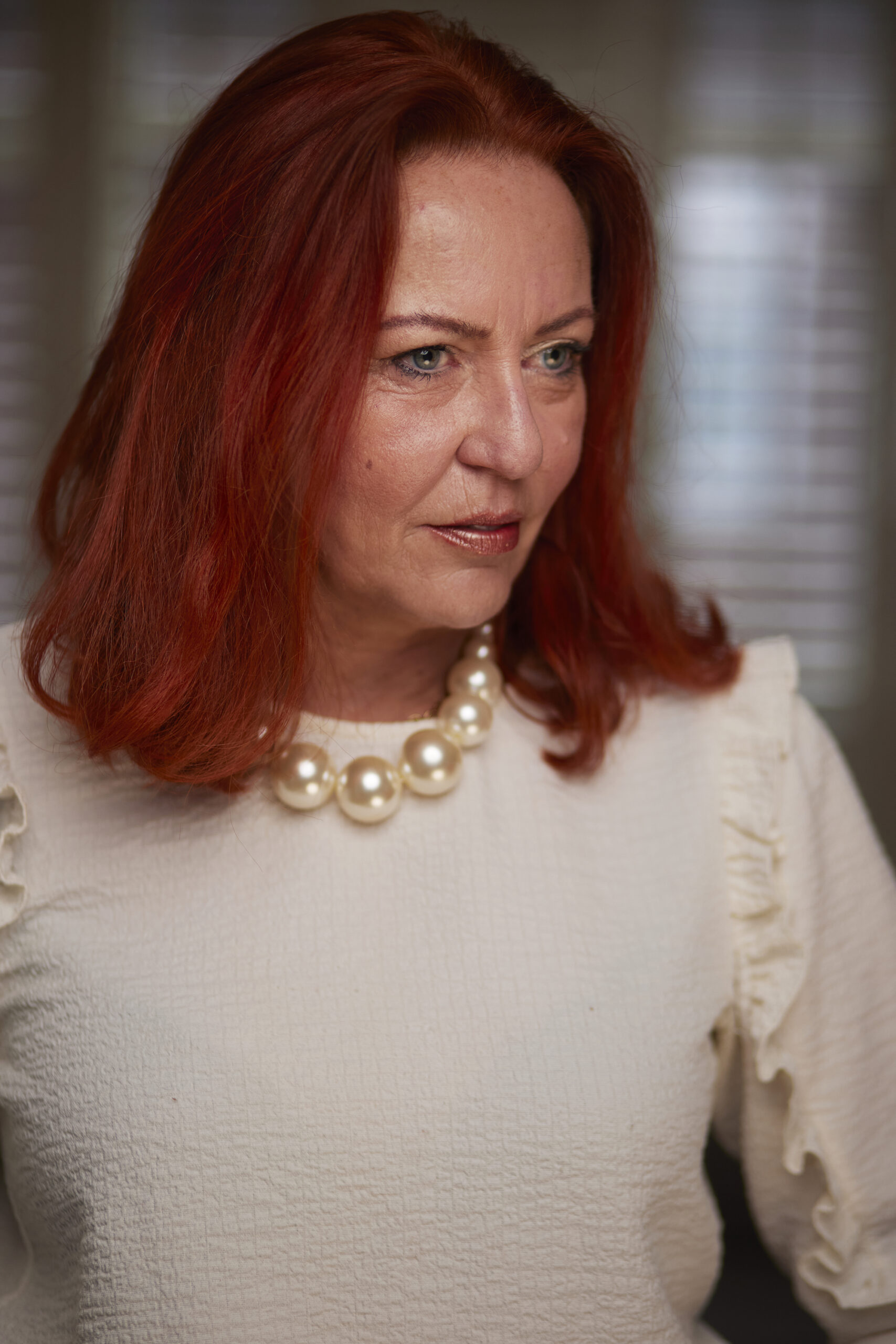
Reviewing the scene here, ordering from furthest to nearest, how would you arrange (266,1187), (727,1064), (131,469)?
(727,1064) → (131,469) → (266,1187)

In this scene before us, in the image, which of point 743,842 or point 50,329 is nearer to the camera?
point 743,842

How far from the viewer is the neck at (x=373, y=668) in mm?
1119

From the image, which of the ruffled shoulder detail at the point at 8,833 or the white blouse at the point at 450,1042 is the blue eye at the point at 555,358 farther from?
the ruffled shoulder detail at the point at 8,833

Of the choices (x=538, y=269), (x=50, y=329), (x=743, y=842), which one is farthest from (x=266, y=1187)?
(x=50, y=329)

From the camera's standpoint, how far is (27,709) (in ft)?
3.76

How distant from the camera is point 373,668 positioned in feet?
3.78

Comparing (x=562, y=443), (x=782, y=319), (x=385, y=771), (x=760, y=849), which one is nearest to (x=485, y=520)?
(x=562, y=443)

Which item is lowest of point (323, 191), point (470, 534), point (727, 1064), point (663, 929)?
point (727, 1064)

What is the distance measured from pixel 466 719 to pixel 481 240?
1.38 feet

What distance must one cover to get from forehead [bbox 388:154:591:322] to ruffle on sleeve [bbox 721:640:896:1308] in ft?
1.40

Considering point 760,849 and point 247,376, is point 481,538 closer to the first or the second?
point 247,376

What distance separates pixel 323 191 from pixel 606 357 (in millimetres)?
376

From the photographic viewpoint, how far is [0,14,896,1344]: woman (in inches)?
37.9

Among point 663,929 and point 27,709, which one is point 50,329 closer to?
point 27,709
